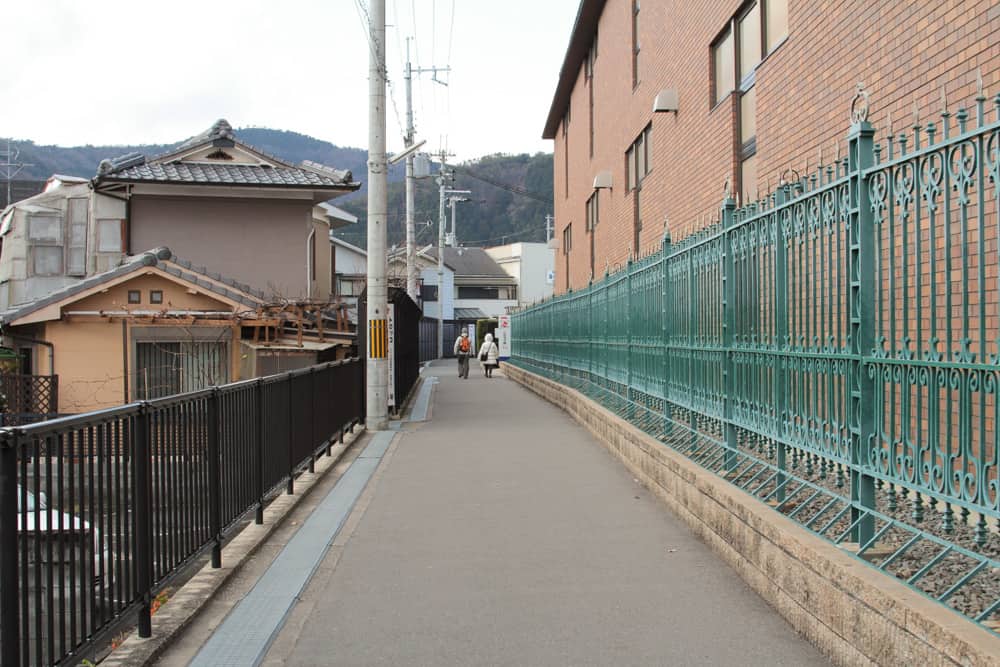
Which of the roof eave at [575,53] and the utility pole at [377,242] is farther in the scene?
the roof eave at [575,53]

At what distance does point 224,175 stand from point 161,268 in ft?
13.8

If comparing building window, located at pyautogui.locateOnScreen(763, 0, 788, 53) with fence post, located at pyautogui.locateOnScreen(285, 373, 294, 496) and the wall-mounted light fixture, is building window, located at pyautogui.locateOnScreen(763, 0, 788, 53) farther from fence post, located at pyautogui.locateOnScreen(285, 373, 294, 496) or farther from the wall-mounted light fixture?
fence post, located at pyautogui.locateOnScreen(285, 373, 294, 496)

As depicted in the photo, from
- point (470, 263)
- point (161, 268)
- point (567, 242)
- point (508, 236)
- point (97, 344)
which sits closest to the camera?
point (161, 268)

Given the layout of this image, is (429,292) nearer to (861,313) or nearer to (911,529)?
(861,313)

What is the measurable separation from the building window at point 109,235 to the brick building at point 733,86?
12.5 m

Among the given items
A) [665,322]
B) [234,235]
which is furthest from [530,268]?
[665,322]

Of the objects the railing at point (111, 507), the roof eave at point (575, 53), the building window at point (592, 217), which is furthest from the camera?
the building window at point (592, 217)

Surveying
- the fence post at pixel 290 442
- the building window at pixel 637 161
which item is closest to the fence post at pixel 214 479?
the fence post at pixel 290 442

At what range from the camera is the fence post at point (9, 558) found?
3443 millimetres

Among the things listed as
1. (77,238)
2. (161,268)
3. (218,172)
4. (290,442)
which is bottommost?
(290,442)

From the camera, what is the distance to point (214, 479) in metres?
6.49

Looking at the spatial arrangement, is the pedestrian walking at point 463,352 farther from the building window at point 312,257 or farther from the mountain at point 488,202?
the mountain at point 488,202

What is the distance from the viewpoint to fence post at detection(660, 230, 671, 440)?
9914 mm

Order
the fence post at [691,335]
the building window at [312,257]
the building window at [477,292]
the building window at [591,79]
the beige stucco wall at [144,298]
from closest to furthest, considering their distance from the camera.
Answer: the fence post at [691,335]
the beige stucco wall at [144,298]
the building window at [312,257]
the building window at [591,79]
the building window at [477,292]
